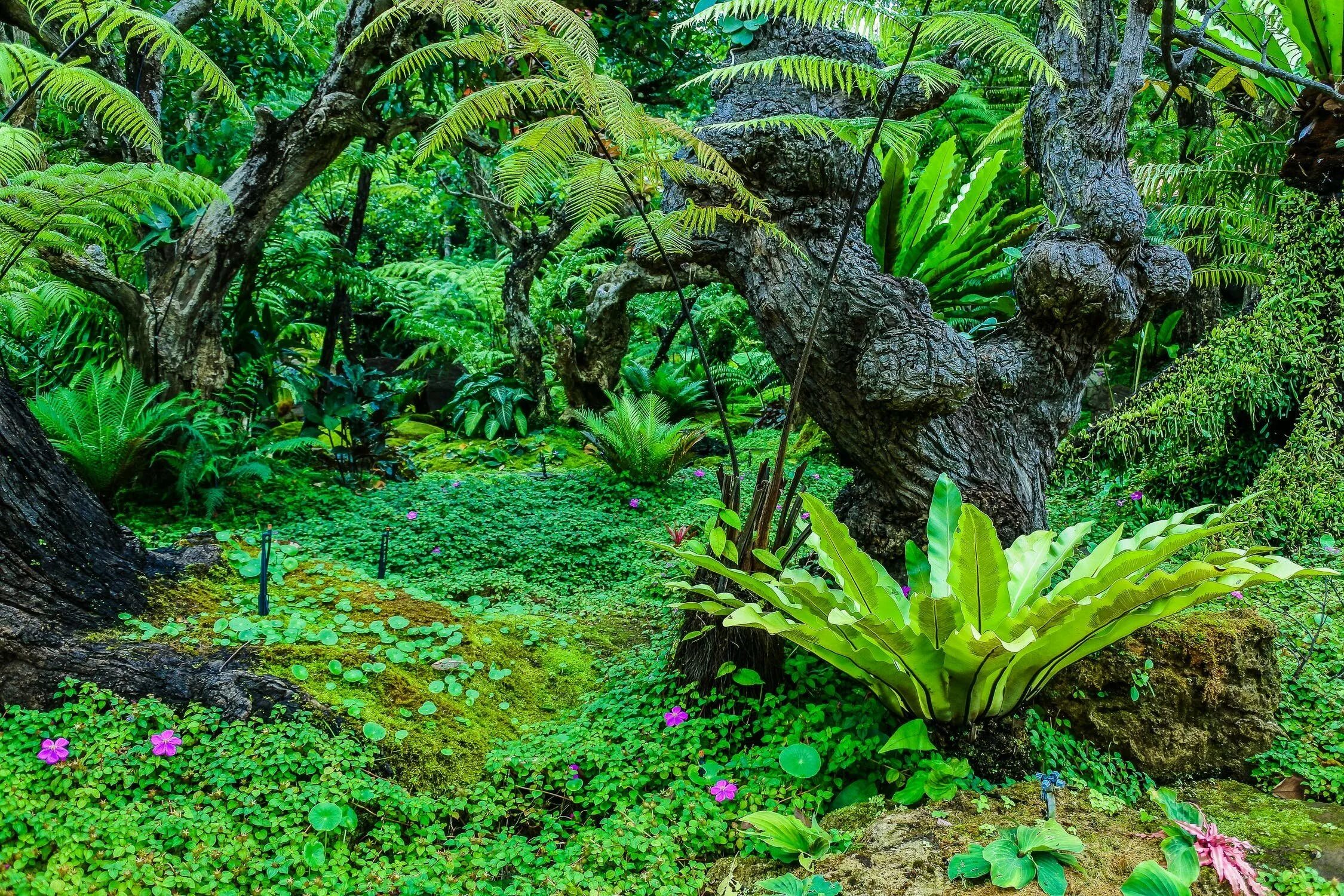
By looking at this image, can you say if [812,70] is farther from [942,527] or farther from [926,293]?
[942,527]

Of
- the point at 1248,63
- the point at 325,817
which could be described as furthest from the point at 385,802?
the point at 1248,63

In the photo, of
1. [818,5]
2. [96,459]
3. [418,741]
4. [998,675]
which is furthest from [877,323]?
[96,459]

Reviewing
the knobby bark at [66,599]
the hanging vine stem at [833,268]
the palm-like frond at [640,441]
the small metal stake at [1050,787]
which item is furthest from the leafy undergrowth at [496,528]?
the small metal stake at [1050,787]

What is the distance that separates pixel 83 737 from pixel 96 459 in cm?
221

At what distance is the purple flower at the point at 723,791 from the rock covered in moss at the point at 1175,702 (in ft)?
2.85

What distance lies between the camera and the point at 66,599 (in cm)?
220

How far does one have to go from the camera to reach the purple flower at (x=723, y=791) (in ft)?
6.10

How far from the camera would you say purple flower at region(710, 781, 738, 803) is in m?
1.86

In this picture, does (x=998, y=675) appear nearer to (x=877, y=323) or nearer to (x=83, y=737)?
(x=877, y=323)

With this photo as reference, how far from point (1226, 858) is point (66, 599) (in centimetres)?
284

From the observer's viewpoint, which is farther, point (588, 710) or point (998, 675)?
point (588, 710)

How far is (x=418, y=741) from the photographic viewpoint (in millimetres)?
2090

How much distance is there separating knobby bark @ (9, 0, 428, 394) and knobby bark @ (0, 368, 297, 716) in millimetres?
1971

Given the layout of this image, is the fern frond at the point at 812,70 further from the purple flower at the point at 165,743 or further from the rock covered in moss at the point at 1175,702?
the purple flower at the point at 165,743
